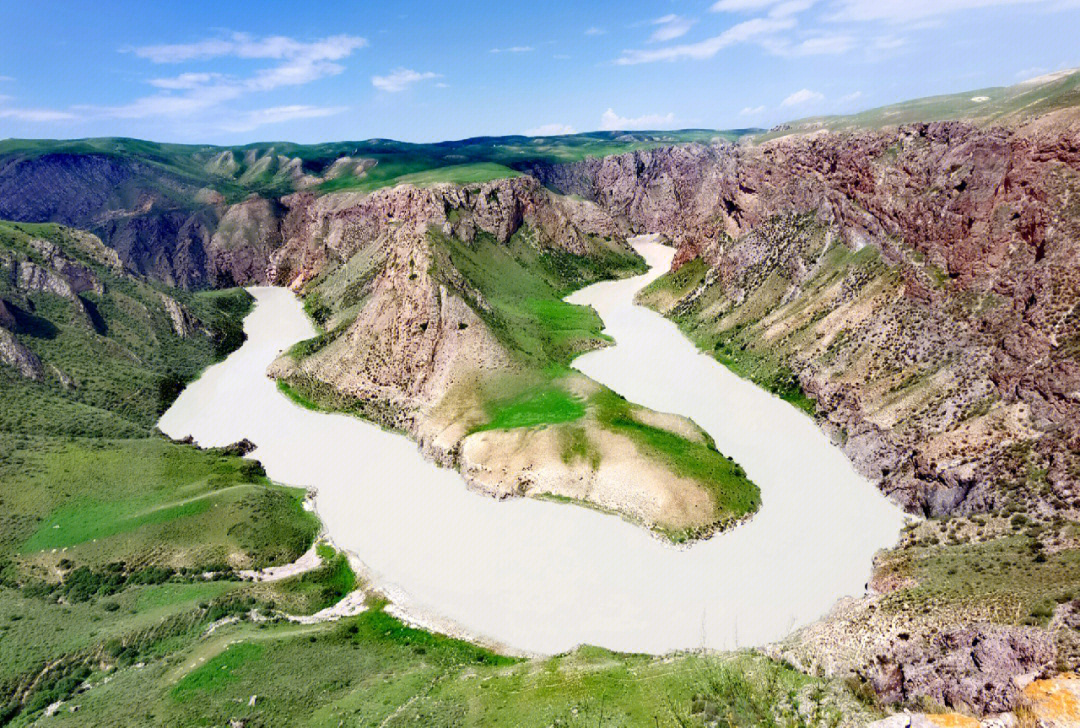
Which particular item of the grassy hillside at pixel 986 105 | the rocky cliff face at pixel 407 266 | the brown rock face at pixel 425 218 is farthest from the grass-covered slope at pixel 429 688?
the brown rock face at pixel 425 218

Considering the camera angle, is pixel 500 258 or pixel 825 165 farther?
pixel 500 258

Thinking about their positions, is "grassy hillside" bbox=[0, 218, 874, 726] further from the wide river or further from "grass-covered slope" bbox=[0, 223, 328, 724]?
the wide river

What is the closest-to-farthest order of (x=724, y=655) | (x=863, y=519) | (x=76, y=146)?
(x=724, y=655) → (x=863, y=519) → (x=76, y=146)

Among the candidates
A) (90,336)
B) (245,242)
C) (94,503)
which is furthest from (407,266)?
(245,242)

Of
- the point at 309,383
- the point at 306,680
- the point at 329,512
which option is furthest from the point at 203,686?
the point at 309,383

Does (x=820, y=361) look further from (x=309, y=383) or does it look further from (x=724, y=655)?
(x=309, y=383)
